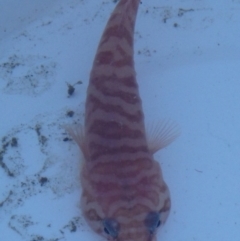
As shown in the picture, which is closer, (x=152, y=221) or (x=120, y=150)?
(x=152, y=221)

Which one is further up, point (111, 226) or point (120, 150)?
point (120, 150)

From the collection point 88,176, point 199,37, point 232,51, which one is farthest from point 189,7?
point 88,176

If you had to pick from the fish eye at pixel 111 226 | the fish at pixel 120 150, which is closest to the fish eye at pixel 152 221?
the fish at pixel 120 150

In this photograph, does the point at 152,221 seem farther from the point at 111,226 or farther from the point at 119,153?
the point at 119,153

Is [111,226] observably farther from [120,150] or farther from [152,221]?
[120,150]

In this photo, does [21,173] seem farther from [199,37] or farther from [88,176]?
[199,37]

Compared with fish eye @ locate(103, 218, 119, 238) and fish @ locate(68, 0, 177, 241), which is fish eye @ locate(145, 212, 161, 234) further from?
fish eye @ locate(103, 218, 119, 238)

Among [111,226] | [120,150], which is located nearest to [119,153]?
[120,150]
